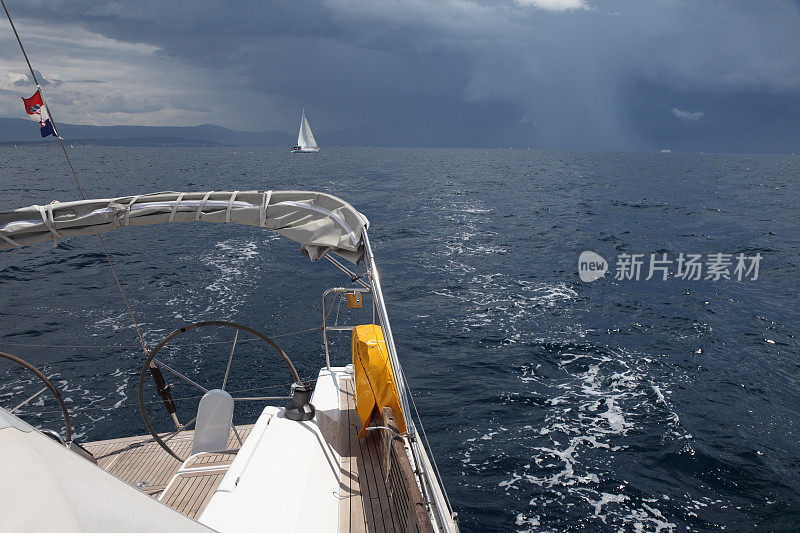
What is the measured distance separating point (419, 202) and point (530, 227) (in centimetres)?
1337

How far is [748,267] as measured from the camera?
22062 mm

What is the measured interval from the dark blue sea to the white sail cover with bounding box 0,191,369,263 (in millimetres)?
2787

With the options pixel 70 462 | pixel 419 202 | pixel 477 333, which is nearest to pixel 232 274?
pixel 477 333

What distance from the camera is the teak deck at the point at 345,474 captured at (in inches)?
187

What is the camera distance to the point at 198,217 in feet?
22.9

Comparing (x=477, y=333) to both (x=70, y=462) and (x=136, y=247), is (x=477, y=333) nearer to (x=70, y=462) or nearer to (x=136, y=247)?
(x=70, y=462)

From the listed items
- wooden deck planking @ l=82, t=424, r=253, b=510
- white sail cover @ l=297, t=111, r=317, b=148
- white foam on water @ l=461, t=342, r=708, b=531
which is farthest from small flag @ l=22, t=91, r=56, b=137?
white sail cover @ l=297, t=111, r=317, b=148

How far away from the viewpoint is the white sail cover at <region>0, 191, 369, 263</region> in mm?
6742

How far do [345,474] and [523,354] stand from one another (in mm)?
8562
